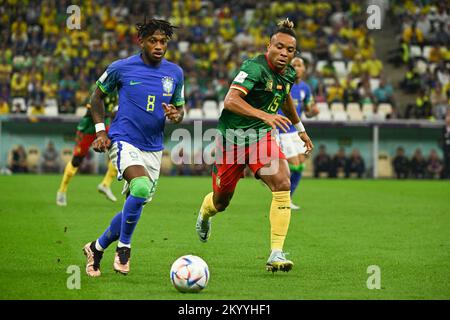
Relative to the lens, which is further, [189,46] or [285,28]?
[189,46]

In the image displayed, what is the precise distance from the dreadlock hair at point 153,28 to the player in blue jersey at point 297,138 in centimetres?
730

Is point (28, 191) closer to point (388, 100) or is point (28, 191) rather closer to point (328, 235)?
point (328, 235)

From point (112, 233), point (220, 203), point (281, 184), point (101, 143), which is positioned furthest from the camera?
point (220, 203)

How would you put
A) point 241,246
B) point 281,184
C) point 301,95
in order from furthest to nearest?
point 301,95 < point 241,246 < point 281,184

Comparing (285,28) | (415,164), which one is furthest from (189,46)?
(285,28)

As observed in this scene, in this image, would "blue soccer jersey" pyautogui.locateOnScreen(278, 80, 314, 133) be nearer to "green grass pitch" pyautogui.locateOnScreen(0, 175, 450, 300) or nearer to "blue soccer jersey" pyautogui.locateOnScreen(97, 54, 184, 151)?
"green grass pitch" pyautogui.locateOnScreen(0, 175, 450, 300)

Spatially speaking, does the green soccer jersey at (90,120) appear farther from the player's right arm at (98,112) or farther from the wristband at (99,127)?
the wristband at (99,127)

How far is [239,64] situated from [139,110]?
22897 millimetres

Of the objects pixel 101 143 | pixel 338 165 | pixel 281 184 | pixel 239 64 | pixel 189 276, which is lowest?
pixel 338 165

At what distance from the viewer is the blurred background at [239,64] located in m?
29.0

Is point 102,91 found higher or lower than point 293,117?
higher

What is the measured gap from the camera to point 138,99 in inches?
368

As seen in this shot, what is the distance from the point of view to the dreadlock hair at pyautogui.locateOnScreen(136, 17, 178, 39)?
9229 millimetres

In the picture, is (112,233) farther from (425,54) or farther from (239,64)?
(425,54)
